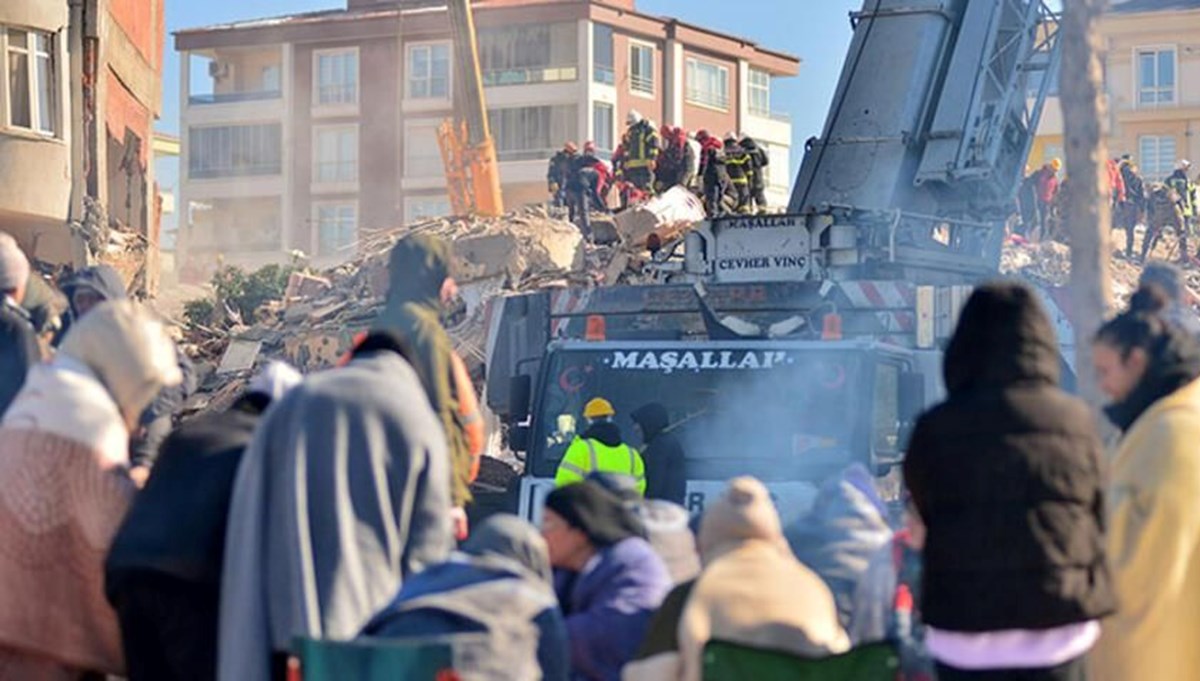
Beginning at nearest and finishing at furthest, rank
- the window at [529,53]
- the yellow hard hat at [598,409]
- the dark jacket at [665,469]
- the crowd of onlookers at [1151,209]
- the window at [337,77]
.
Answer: the dark jacket at [665,469] → the yellow hard hat at [598,409] → the crowd of onlookers at [1151,209] → the window at [529,53] → the window at [337,77]

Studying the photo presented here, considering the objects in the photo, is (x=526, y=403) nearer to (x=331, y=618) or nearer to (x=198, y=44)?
(x=331, y=618)

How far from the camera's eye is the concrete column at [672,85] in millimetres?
68188

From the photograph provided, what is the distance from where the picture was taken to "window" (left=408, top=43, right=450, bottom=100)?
226ft

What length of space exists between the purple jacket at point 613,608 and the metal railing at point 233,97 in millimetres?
68899

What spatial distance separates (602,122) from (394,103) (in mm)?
8175

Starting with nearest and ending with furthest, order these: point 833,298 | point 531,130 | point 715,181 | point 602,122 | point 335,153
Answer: point 833,298, point 715,181, point 602,122, point 531,130, point 335,153

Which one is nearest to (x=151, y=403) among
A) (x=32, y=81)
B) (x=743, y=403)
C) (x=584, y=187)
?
(x=743, y=403)

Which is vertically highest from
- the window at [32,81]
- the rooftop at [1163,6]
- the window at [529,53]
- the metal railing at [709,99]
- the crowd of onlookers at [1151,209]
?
the rooftop at [1163,6]

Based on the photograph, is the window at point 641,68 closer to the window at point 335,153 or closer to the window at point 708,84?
the window at point 708,84

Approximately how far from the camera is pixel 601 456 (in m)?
9.91

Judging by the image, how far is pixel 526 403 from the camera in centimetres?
1108

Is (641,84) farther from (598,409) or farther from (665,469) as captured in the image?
(665,469)

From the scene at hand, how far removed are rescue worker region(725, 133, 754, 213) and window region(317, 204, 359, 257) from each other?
4746cm

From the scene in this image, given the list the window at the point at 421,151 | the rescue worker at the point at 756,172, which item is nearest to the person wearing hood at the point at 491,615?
the rescue worker at the point at 756,172
